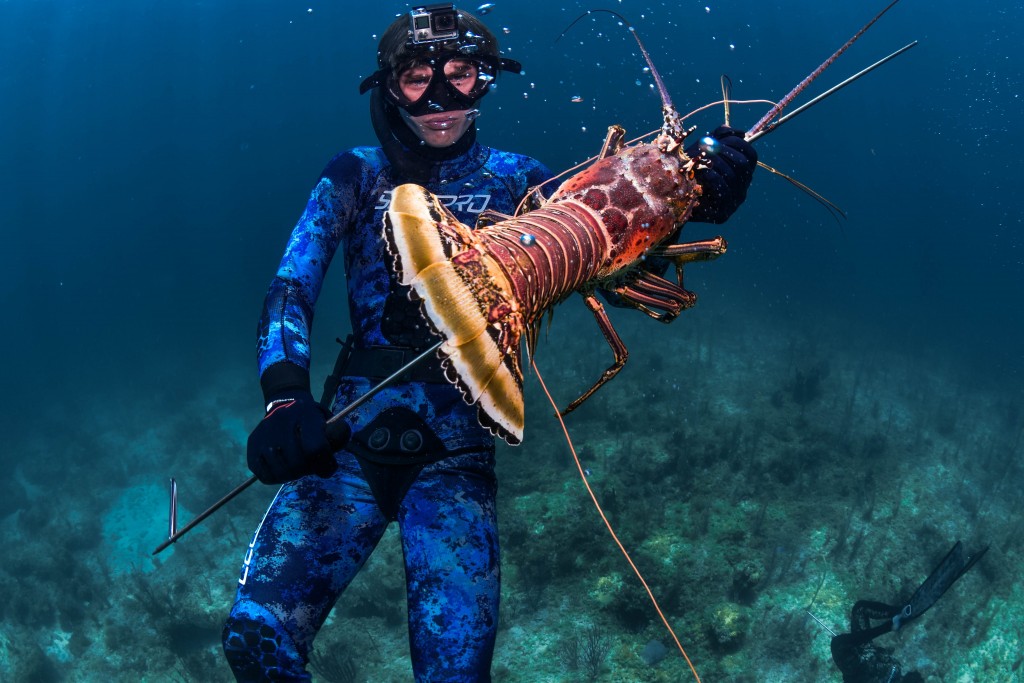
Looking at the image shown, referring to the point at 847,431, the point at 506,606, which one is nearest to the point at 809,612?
the point at 506,606

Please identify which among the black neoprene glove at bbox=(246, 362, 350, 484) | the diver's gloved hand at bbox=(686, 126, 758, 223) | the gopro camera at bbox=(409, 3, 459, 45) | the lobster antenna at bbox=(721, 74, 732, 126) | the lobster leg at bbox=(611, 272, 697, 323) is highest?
the gopro camera at bbox=(409, 3, 459, 45)

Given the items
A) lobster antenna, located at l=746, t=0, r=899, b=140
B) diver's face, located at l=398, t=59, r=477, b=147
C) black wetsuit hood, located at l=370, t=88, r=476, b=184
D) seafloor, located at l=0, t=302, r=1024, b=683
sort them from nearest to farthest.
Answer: lobster antenna, located at l=746, t=0, r=899, b=140
diver's face, located at l=398, t=59, r=477, b=147
black wetsuit hood, located at l=370, t=88, r=476, b=184
seafloor, located at l=0, t=302, r=1024, b=683

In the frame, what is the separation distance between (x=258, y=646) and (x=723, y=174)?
2929mm

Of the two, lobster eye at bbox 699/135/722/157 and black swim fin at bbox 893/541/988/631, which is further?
black swim fin at bbox 893/541/988/631

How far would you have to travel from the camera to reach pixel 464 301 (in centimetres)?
211

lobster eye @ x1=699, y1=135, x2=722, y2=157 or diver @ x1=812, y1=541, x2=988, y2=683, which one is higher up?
lobster eye @ x1=699, y1=135, x2=722, y2=157

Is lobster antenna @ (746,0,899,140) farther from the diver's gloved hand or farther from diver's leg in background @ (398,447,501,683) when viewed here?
diver's leg in background @ (398,447,501,683)

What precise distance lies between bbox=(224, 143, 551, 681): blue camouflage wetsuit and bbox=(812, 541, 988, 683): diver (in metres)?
5.52

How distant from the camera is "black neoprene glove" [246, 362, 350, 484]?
2330 mm

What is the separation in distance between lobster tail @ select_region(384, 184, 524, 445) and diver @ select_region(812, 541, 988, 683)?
6.12 metres

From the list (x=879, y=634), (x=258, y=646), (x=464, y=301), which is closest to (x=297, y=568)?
(x=258, y=646)

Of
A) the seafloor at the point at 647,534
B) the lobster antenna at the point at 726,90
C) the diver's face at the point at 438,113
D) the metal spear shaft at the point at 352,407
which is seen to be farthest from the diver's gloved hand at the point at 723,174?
the seafloor at the point at 647,534

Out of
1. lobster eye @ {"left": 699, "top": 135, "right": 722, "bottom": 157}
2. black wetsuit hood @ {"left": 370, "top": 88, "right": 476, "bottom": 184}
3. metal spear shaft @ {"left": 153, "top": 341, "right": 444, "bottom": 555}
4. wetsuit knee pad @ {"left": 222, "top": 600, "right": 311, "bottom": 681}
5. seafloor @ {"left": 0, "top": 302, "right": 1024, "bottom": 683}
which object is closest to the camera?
metal spear shaft @ {"left": 153, "top": 341, "right": 444, "bottom": 555}

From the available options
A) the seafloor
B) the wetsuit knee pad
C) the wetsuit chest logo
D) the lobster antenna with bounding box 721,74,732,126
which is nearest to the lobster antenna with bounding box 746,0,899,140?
the lobster antenna with bounding box 721,74,732,126
